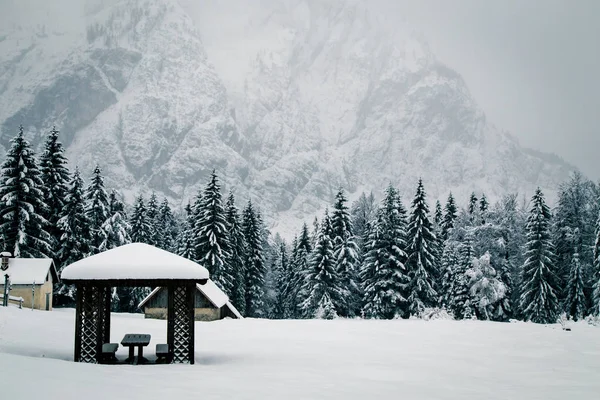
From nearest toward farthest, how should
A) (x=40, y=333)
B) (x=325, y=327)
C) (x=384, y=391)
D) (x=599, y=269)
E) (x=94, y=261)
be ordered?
(x=384, y=391) < (x=94, y=261) < (x=40, y=333) < (x=325, y=327) < (x=599, y=269)

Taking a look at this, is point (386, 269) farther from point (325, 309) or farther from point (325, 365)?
point (325, 365)

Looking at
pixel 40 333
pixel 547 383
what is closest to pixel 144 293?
pixel 40 333

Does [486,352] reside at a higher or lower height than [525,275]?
lower

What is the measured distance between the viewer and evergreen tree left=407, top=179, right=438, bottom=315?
1994 inches

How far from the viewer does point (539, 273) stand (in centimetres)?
4975

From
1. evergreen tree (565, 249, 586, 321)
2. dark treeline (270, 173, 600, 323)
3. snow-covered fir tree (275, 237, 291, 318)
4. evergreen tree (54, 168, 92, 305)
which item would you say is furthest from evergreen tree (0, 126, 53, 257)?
evergreen tree (565, 249, 586, 321)

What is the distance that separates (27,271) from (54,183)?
10.4 metres

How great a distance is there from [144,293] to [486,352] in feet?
147

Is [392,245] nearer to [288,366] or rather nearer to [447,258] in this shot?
[447,258]

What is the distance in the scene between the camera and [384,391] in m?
12.6

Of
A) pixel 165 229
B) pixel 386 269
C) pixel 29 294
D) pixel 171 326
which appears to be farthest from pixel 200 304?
pixel 165 229

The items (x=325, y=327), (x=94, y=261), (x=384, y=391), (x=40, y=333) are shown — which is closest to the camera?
(x=384, y=391)

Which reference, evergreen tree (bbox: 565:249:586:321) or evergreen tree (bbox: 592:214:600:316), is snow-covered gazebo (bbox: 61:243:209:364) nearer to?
evergreen tree (bbox: 592:214:600:316)

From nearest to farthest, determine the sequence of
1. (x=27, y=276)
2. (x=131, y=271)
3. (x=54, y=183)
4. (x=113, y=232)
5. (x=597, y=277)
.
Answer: (x=131, y=271) < (x=27, y=276) < (x=597, y=277) < (x=54, y=183) < (x=113, y=232)
